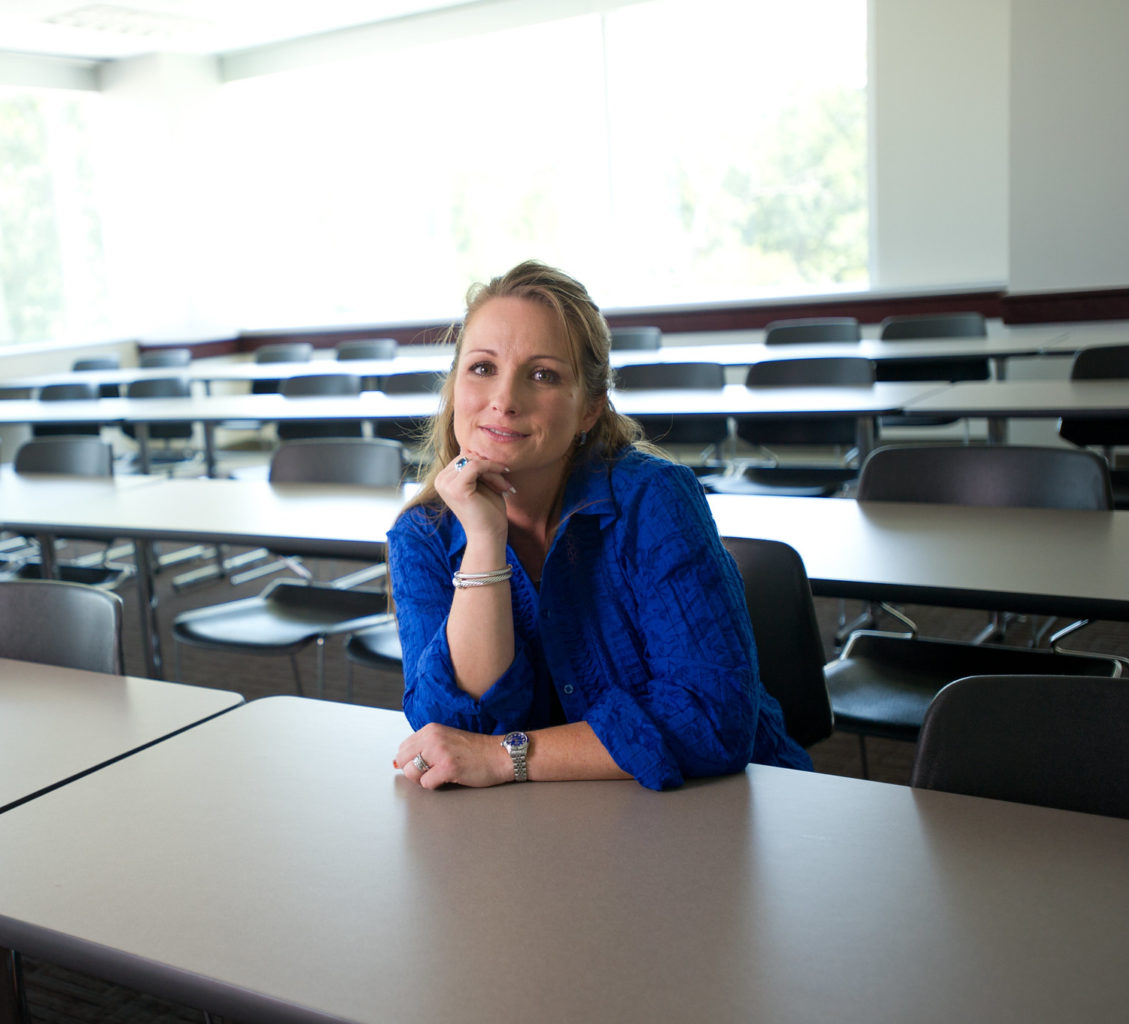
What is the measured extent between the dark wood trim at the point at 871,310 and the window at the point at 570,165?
19cm

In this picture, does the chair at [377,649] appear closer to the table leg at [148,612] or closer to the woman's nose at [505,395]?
the table leg at [148,612]

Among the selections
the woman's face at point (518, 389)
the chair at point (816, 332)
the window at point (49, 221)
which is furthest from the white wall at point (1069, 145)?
the window at point (49, 221)

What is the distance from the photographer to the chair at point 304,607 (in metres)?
2.78

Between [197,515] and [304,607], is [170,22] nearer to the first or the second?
[197,515]

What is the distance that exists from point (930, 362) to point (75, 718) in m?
4.26

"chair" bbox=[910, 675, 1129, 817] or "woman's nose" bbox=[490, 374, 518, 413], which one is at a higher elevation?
"woman's nose" bbox=[490, 374, 518, 413]

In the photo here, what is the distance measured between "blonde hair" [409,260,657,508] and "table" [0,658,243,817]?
1.47 feet

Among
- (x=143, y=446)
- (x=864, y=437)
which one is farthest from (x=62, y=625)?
(x=143, y=446)

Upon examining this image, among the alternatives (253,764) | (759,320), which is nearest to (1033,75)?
(759,320)

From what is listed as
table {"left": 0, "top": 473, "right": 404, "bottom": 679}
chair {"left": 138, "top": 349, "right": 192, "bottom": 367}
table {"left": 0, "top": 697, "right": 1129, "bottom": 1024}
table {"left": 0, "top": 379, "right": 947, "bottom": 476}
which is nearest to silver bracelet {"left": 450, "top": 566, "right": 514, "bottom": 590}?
table {"left": 0, "top": 697, "right": 1129, "bottom": 1024}

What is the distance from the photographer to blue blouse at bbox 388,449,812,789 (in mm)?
1234

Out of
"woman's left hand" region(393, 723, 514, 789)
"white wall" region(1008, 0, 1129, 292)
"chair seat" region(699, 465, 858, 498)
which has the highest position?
"white wall" region(1008, 0, 1129, 292)

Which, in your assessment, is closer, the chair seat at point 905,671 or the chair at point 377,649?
the chair seat at point 905,671

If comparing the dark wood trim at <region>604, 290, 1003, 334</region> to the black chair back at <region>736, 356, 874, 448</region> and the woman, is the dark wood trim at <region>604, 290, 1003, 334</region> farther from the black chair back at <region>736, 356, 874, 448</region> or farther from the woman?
the woman
